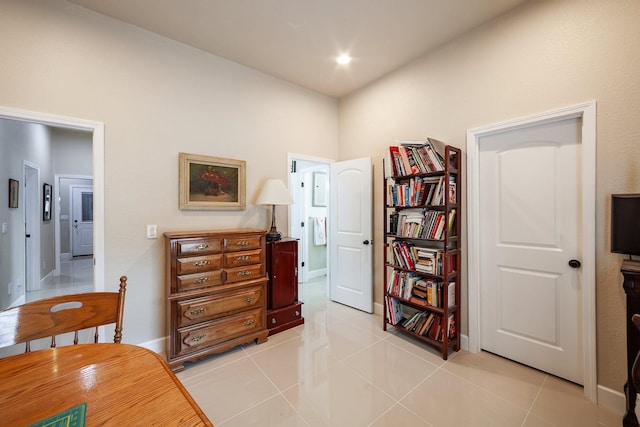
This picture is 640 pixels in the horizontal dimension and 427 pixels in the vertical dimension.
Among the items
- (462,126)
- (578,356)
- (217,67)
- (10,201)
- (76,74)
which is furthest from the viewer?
(10,201)

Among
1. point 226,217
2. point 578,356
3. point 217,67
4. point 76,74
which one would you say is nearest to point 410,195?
point 578,356

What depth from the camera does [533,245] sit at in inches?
86.1

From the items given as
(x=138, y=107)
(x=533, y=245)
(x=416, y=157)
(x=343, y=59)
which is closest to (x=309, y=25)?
(x=343, y=59)

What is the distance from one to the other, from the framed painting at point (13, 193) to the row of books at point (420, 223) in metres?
4.62

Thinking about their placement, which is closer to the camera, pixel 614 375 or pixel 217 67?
pixel 614 375

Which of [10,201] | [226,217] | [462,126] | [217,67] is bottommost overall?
[226,217]

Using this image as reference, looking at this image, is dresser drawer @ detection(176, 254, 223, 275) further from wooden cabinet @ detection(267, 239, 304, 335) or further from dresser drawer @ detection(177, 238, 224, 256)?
wooden cabinet @ detection(267, 239, 304, 335)

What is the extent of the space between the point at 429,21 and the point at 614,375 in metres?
2.99

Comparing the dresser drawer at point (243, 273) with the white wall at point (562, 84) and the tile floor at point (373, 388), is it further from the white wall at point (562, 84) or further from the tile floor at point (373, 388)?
the white wall at point (562, 84)

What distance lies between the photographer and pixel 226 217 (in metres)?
2.87

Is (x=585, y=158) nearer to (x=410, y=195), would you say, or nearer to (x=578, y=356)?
(x=410, y=195)

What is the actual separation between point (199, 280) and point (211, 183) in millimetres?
1005

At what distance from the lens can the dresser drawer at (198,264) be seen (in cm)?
223

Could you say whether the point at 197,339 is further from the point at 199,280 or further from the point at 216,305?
the point at 199,280
